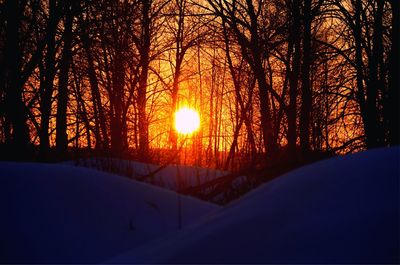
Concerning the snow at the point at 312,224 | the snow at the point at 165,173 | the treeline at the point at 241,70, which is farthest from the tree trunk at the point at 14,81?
the snow at the point at 312,224

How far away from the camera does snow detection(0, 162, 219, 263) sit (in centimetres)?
273

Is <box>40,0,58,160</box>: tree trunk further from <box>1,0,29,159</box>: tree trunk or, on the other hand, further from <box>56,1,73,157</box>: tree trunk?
<box>1,0,29,159</box>: tree trunk

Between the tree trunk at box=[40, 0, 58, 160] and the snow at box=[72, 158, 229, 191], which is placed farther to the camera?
the tree trunk at box=[40, 0, 58, 160]

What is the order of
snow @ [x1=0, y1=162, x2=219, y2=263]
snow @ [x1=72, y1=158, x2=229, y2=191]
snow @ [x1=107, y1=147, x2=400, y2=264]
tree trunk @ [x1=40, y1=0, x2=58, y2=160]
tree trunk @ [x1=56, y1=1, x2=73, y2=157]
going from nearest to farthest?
1. snow @ [x1=107, y1=147, x2=400, y2=264]
2. snow @ [x1=0, y1=162, x2=219, y2=263]
3. snow @ [x1=72, y1=158, x2=229, y2=191]
4. tree trunk @ [x1=40, y1=0, x2=58, y2=160]
5. tree trunk @ [x1=56, y1=1, x2=73, y2=157]

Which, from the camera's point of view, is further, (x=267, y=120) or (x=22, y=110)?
(x=267, y=120)

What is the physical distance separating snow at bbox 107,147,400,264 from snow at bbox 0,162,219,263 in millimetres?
330

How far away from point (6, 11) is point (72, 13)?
125cm

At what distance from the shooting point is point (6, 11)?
31.1 feet

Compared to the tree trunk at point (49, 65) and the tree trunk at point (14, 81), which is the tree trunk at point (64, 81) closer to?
the tree trunk at point (49, 65)

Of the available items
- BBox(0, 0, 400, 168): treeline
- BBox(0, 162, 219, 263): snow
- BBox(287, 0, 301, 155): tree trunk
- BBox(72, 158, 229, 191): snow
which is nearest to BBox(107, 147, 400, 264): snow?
BBox(0, 162, 219, 263): snow

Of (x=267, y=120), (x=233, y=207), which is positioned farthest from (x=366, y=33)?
(x=233, y=207)

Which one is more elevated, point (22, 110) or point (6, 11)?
point (6, 11)

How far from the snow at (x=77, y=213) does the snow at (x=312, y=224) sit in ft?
1.08

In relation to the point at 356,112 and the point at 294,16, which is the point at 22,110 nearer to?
→ the point at 294,16
